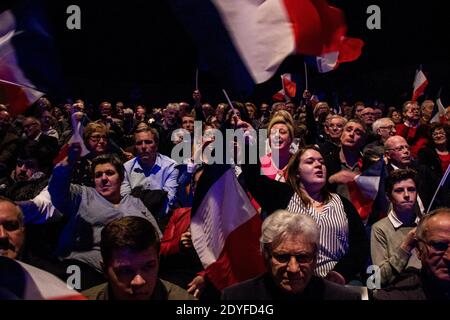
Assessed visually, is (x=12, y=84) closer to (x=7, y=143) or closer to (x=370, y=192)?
(x=370, y=192)

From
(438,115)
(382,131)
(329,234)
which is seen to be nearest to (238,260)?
(329,234)

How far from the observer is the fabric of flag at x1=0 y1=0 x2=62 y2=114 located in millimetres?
3789

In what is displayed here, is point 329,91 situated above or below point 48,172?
below

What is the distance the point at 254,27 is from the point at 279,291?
154 centimetres

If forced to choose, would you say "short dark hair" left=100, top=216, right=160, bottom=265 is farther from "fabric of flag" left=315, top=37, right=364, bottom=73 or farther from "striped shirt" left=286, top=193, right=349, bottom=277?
"fabric of flag" left=315, top=37, right=364, bottom=73

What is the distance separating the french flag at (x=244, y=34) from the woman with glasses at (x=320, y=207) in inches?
15.6

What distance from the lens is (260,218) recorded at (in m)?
4.09

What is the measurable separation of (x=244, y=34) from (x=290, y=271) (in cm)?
146

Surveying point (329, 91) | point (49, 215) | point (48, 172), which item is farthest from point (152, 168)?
point (329, 91)

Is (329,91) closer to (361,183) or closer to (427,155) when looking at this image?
(427,155)

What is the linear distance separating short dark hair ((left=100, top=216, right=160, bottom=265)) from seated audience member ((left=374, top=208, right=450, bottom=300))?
1.14 m

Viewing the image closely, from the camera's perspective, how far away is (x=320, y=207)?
4016 mm
